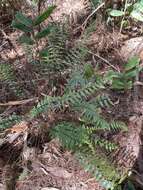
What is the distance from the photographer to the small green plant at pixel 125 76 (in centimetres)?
256

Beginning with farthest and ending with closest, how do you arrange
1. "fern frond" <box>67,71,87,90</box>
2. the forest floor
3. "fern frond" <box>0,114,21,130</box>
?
"fern frond" <box>67,71,87,90</box>
"fern frond" <box>0,114,21,130</box>
the forest floor

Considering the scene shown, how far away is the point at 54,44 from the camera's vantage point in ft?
8.88

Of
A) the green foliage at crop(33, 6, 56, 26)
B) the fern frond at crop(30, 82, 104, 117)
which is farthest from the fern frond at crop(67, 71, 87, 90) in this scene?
the green foliage at crop(33, 6, 56, 26)

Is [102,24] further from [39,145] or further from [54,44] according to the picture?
[39,145]

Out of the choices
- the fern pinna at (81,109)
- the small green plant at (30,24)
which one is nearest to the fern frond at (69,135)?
the fern pinna at (81,109)

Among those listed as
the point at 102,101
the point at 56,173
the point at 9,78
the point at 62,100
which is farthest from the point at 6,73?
the point at 56,173

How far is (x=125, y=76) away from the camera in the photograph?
256 cm

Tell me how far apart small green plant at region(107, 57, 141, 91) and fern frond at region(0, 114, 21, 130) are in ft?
1.88

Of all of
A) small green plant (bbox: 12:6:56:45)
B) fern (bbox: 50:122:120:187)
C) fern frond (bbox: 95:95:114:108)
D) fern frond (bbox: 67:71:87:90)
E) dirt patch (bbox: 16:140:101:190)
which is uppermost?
small green plant (bbox: 12:6:56:45)

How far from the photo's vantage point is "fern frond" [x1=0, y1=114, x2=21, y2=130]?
2335 mm

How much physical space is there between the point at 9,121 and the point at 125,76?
72 cm

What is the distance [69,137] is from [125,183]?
0.35 metres

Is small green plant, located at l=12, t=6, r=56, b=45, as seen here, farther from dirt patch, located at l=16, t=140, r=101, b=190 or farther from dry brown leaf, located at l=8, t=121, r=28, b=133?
dirt patch, located at l=16, t=140, r=101, b=190

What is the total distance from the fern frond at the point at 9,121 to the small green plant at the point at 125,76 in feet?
1.88
